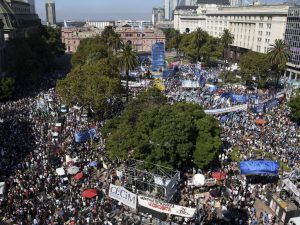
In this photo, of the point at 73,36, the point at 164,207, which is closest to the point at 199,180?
the point at 164,207

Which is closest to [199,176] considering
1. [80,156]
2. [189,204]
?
[189,204]

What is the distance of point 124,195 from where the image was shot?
26109 mm

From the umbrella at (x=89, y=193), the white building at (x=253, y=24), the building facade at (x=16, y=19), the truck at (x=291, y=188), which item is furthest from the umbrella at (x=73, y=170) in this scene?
the white building at (x=253, y=24)

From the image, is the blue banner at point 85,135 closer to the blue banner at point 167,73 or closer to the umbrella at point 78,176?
the umbrella at point 78,176

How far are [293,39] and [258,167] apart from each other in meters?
63.0

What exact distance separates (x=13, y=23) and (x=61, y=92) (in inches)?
1902

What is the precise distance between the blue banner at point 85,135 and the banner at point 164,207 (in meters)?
17.3

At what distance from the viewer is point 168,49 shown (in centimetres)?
16350

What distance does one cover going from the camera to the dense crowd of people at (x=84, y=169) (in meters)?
27.8

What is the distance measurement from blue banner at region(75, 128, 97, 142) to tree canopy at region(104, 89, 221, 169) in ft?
19.8

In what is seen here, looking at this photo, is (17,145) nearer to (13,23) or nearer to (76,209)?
(76,209)

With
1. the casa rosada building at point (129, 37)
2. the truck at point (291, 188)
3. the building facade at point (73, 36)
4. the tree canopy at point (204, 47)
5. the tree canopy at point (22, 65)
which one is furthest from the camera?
the casa rosada building at point (129, 37)

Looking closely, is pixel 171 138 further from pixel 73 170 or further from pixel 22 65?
pixel 22 65

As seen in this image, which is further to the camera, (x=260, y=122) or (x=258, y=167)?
(x=260, y=122)
